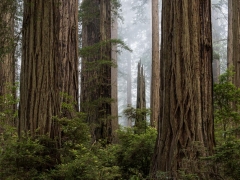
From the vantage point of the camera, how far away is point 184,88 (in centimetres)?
506

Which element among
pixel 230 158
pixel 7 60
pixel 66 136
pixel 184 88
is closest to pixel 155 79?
pixel 7 60

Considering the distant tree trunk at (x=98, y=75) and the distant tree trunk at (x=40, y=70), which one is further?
the distant tree trunk at (x=98, y=75)

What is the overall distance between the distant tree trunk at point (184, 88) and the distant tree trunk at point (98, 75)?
15.8ft

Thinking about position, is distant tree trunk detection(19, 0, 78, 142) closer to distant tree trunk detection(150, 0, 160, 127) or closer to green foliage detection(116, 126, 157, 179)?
green foliage detection(116, 126, 157, 179)

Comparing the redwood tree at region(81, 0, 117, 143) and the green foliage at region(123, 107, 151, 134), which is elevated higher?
the redwood tree at region(81, 0, 117, 143)

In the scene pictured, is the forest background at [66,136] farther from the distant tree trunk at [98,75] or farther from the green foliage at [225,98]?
the distant tree trunk at [98,75]

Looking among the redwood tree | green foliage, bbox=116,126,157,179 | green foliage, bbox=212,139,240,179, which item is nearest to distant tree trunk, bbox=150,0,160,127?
the redwood tree

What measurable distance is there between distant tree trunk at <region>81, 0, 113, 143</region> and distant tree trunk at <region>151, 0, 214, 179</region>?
15.8 ft

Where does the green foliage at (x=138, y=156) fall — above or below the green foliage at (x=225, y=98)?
below

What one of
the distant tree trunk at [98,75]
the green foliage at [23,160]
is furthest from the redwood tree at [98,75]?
the green foliage at [23,160]

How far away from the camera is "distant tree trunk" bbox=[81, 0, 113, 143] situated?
10.2 metres

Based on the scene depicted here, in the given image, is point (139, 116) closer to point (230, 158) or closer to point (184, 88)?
point (184, 88)

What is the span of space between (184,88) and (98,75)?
18.5 ft

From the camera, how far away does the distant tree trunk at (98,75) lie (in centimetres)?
1021
